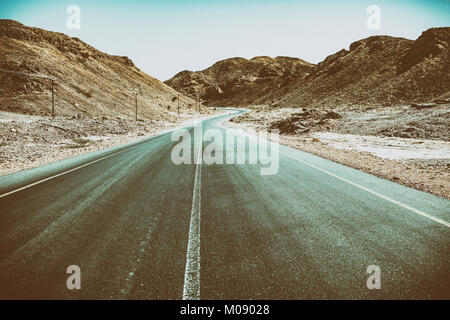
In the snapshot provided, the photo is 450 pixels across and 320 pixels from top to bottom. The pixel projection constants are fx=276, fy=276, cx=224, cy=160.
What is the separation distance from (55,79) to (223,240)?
172 ft

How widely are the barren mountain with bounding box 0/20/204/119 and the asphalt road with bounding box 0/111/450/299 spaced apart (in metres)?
36.4

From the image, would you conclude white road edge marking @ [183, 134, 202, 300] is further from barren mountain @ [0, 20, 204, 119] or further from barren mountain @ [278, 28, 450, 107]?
barren mountain @ [278, 28, 450, 107]

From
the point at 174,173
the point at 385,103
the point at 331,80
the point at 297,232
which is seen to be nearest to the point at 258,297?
the point at 297,232

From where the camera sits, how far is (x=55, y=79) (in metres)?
45.8

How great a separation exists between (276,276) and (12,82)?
49.8m

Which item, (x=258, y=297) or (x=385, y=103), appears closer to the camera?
(x=258, y=297)

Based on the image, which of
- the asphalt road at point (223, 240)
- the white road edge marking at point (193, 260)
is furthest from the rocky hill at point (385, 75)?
the white road edge marking at point (193, 260)

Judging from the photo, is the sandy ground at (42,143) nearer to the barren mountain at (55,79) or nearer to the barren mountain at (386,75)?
the barren mountain at (55,79)

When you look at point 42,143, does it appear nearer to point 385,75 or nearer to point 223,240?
point 223,240

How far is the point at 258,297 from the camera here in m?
2.59
